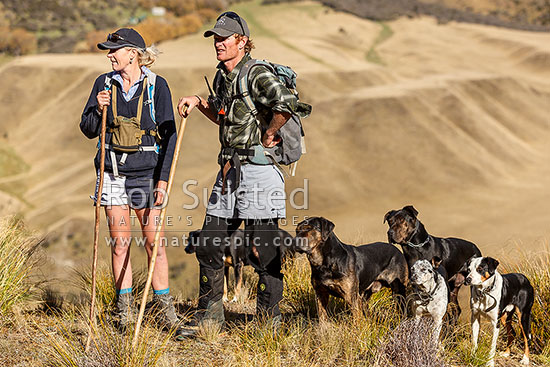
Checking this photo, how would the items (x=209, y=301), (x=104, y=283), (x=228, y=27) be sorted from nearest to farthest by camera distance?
(x=228, y=27), (x=209, y=301), (x=104, y=283)

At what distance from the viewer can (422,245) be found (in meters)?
4.60

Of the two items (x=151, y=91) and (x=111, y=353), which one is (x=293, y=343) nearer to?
(x=111, y=353)

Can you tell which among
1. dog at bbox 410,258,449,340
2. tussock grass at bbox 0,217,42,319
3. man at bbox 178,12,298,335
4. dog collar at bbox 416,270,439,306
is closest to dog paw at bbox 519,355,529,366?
dog at bbox 410,258,449,340

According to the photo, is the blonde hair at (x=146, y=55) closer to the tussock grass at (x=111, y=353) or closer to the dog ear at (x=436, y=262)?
the tussock grass at (x=111, y=353)

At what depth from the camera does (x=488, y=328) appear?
4.81 m

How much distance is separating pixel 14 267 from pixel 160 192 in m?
2.03

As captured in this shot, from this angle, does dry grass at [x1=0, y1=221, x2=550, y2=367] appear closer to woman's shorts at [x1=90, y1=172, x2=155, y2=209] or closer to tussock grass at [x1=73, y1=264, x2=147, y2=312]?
tussock grass at [x1=73, y1=264, x2=147, y2=312]

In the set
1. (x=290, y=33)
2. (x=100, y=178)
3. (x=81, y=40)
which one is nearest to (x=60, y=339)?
(x=100, y=178)

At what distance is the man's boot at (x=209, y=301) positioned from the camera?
4.44 meters

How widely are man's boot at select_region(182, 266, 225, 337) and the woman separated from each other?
487 mm

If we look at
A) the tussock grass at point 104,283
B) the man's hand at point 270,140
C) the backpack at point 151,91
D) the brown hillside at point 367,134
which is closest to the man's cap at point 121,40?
the backpack at point 151,91

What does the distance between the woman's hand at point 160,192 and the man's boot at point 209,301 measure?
62 centimetres

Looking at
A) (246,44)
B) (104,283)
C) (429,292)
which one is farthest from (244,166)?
(104,283)

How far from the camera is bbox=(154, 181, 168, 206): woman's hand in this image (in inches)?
167
